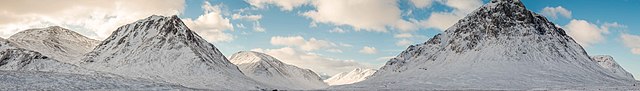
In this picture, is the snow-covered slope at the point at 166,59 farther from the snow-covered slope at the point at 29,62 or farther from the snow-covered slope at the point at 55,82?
the snow-covered slope at the point at 55,82

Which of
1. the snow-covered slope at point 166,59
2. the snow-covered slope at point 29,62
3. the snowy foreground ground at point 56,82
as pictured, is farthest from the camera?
the snow-covered slope at point 166,59

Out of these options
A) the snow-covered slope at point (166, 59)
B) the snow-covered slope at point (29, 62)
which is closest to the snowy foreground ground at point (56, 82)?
the snow-covered slope at point (166, 59)

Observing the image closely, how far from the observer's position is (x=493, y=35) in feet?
522

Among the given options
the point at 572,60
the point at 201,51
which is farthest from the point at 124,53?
the point at 572,60

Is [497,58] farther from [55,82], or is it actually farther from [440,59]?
[55,82]

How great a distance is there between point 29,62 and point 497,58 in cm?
13796

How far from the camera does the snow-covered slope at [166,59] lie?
155 meters

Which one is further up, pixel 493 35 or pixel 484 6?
pixel 484 6

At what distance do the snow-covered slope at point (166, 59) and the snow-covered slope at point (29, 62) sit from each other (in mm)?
11415

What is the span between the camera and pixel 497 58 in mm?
141000

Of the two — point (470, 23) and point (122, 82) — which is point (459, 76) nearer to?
point (470, 23)

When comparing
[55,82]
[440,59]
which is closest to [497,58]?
[440,59]

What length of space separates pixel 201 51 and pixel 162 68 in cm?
2819

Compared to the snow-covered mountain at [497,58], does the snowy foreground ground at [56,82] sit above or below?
below
